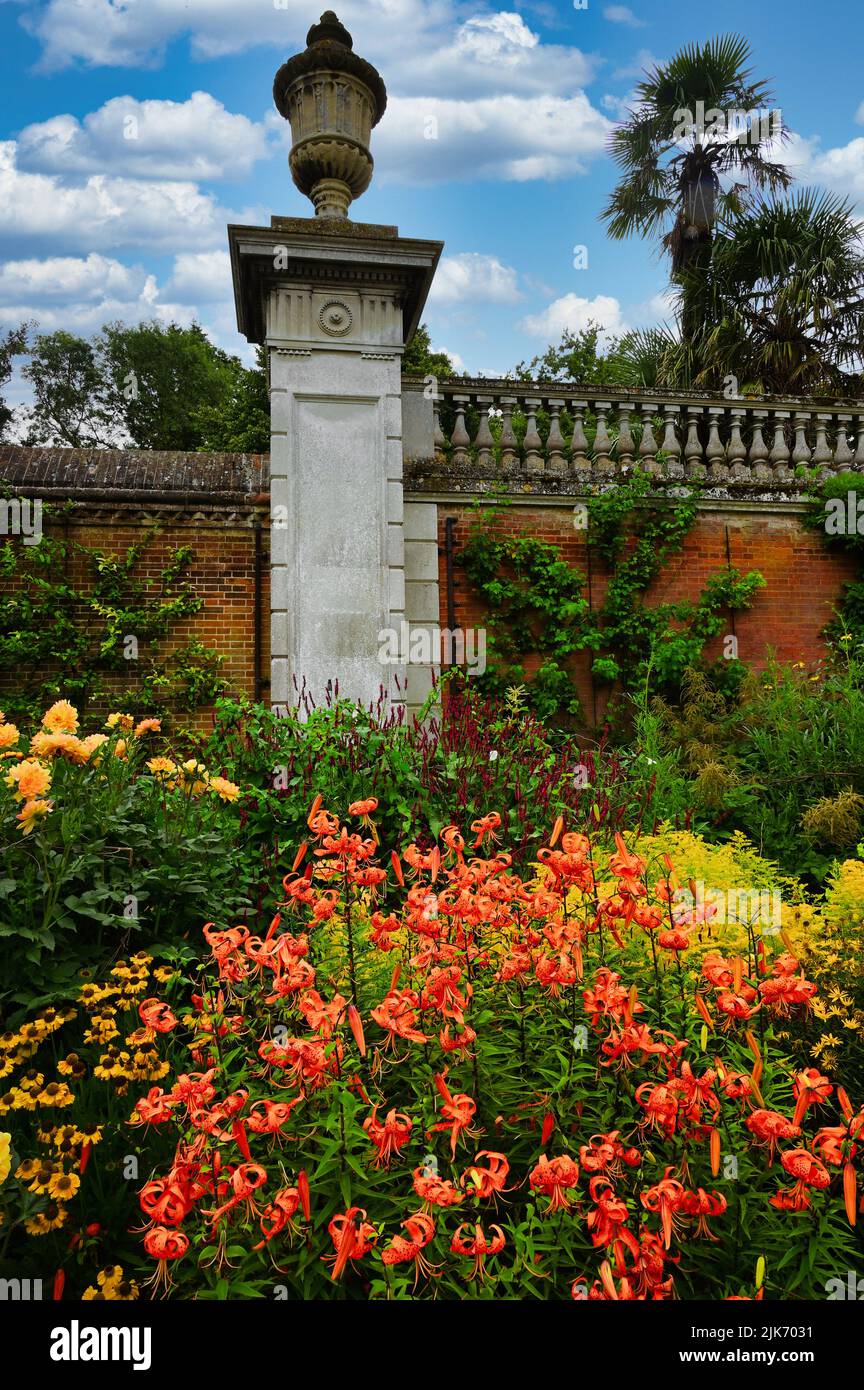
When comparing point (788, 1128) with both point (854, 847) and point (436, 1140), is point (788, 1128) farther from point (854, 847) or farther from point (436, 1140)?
point (854, 847)

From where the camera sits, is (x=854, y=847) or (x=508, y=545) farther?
(x=508, y=545)

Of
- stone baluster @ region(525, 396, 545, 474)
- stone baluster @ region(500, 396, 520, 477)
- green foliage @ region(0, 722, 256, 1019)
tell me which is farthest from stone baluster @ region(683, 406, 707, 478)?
green foliage @ region(0, 722, 256, 1019)

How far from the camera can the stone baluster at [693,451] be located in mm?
8336

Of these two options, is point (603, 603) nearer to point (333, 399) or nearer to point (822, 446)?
point (333, 399)

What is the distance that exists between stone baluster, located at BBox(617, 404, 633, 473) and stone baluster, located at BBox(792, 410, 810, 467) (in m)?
1.80

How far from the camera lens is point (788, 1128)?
58.2 inches

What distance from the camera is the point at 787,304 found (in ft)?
48.8

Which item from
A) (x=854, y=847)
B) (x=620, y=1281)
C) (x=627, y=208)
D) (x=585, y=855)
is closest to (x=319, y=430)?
(x=854, y=847)

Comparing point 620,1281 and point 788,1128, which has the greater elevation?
point 788,1128

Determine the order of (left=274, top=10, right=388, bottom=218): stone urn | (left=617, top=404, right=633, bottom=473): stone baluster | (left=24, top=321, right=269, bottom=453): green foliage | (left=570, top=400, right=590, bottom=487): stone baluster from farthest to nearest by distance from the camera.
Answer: (left=24, top=321, right=269, bottom=453): green foliage < (left=617, top=404, right=633, bottom=473): stone baluster < (left=570, top=400, right=590, bottom=487): stone baluster < (left=274, top=10, right=388, bottom=218): stone urn

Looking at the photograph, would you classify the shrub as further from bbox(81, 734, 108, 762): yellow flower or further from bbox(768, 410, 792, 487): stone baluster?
bbox(768, 410, 792, 487): stone baluster

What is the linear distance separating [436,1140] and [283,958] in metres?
0.49

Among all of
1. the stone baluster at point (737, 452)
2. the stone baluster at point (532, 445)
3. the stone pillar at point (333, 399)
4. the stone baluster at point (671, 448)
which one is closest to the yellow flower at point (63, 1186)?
the stone pillar at point (333, 399)

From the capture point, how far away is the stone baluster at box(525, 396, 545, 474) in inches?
314
